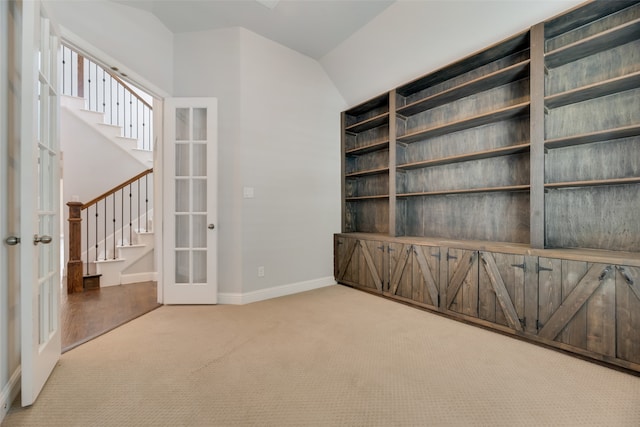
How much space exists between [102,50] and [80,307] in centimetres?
254

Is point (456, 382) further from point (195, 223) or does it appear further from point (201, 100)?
point (201, 100)

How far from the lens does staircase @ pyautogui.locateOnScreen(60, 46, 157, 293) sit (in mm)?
4375

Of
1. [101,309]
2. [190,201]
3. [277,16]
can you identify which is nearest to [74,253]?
[101,309]

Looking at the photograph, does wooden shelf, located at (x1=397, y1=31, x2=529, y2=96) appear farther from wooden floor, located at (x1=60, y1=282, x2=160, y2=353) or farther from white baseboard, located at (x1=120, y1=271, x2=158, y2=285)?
white baseboard, located at (x1=120, y1=271, x2=158, y2=285)

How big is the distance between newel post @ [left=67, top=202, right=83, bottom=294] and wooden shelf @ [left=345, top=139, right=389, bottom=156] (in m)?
3.62

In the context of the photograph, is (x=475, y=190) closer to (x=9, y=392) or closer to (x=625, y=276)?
(x=625, y=276)

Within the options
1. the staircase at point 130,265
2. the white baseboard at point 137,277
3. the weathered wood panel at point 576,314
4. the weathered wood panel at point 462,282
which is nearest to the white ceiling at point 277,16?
the weathered wood panel at point 462,282

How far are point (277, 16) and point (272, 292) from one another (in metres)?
2.94

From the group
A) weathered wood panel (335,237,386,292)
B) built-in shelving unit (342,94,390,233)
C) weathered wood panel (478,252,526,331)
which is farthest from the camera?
built-in shelving unit (342,94,390,233)

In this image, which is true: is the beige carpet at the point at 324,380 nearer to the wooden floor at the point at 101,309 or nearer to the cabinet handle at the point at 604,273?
the wooden floor at the point at 101,309

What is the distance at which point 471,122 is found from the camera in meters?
2.82

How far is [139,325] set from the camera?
8.55ft

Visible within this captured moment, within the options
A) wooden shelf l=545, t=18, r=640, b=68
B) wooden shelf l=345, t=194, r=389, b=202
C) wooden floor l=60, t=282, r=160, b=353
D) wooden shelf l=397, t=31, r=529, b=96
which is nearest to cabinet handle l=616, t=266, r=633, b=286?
wooden shelf l=545, t=18, r=640, b=68

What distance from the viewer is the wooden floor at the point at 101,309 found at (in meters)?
2.44
